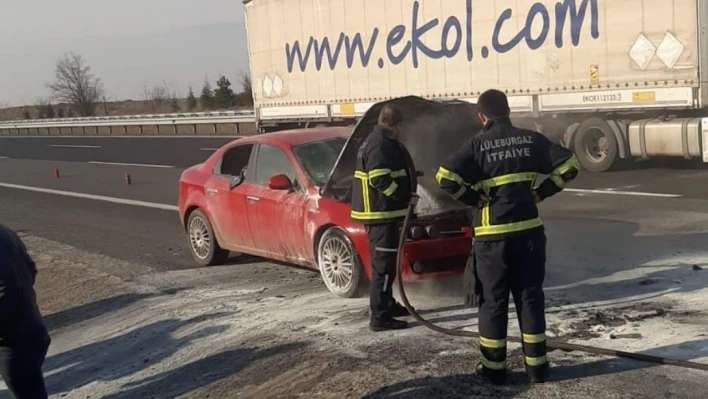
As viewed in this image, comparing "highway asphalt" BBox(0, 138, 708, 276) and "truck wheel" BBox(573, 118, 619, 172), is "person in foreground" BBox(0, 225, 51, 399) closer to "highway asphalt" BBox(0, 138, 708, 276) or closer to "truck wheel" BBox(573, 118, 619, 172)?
"highway asphalt" BBox(0, 138, 708, 276)

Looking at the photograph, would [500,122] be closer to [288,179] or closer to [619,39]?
[288,179]

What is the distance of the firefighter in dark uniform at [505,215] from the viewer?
500 cm

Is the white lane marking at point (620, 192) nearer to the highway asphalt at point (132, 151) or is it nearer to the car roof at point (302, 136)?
the car roof at point (302, 136)

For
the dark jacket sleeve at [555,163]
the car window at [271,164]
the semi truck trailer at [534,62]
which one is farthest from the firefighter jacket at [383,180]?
the semi truck trailer at [534,62]

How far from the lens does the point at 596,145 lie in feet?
55.0

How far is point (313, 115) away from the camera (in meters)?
21.8

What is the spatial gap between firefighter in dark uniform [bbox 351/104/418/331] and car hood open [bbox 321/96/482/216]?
109cm

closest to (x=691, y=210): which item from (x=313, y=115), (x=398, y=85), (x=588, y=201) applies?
(x=588, y=201)

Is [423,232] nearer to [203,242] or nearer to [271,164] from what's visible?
[271,164]

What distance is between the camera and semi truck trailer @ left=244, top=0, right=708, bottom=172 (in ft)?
48.2

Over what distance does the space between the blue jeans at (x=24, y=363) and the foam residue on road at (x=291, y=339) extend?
3.91ft

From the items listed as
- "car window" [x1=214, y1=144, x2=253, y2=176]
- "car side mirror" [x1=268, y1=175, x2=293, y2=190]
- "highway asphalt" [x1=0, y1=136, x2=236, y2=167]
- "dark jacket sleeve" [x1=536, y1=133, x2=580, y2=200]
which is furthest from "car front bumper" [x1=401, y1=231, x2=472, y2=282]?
"highway asphalt" [x1=0, y1=136, x2=236, y2=167]

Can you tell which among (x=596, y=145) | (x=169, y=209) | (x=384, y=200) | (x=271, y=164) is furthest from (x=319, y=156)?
(x=596, y=145)

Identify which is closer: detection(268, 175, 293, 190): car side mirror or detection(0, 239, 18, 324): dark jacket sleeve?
detection(0, 239, 18, 324): dark jacket sleeve
